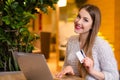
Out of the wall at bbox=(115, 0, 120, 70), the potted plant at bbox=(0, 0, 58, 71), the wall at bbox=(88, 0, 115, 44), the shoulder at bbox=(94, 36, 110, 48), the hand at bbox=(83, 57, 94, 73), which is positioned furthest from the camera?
the wall at bbox=(88, 0, 115, 44)

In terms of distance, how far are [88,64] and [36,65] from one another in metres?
0.48

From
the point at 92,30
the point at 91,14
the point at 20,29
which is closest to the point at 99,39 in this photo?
the point at 92,30

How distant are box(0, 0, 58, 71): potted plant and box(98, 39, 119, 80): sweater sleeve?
54 centimetres

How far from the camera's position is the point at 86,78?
1848 millimetres

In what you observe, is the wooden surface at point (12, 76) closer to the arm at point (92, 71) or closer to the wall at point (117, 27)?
the arm at point (92, 71)

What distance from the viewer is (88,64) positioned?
1648mm

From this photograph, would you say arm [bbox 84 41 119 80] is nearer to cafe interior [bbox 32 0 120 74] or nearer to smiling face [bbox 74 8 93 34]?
smiling face [bbox 74 8 93 34]

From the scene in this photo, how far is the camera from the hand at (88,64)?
1604 millimetres

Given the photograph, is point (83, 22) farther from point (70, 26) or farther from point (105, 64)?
point (70, 26)

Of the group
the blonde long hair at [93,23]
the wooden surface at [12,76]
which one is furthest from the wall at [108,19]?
the wooden surface at [12,76]

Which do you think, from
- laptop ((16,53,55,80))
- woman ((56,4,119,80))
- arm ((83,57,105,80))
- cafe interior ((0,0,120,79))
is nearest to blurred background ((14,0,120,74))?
cafe interior ((0,0,120,79))

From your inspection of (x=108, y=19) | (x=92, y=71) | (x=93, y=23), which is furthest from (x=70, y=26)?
(x=92, y=71)

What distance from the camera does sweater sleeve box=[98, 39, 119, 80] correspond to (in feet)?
5.98

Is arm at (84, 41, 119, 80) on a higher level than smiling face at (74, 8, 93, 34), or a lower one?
lower
